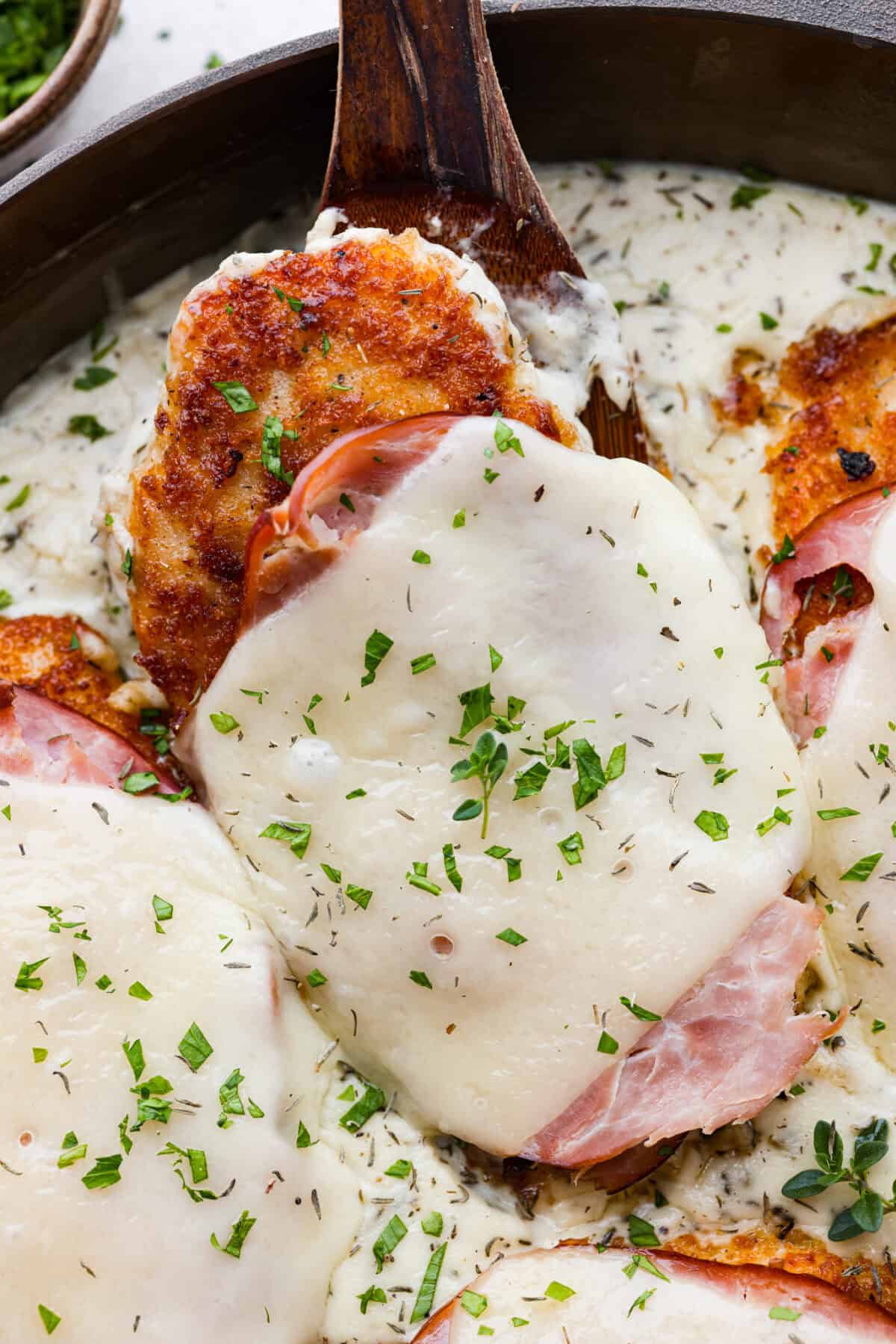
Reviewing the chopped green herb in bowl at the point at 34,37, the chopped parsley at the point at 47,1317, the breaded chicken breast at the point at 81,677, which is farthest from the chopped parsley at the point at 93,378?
the chopped parsley at the point at 47,1317

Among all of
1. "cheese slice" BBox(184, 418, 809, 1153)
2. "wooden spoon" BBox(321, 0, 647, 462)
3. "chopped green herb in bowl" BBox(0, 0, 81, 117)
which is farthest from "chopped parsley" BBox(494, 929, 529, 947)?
"chopped green herb in bowl" BBox(0, 0, 81, 117)

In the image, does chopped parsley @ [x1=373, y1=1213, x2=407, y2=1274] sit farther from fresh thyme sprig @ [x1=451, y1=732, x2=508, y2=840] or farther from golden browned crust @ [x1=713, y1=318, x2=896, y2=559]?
golden browned crust @ [x1=713, y1=318, x2=896, y2=559]

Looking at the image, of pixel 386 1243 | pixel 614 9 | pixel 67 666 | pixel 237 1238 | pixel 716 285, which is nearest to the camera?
pixel 237 1238

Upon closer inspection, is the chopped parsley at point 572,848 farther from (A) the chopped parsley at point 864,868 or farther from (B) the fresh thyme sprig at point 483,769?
(A) the chopped parsley at point 864,868

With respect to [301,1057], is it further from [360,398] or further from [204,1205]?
[360,398]

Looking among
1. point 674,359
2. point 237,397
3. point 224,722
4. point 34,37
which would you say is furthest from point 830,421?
point 34,37

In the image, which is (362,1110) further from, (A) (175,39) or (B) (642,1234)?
(A) (175,39)
